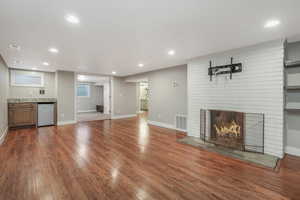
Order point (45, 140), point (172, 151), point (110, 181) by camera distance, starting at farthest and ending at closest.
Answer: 1. point (45, 140)
2. point (172, 151)
3. point (110, 181)

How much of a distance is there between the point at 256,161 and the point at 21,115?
730cm

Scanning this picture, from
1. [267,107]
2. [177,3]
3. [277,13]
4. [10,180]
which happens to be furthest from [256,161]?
[10,180]

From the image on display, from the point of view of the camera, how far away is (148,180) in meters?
2.17

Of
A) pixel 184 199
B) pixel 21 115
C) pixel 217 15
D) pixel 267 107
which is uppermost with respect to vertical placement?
pixel 217 15

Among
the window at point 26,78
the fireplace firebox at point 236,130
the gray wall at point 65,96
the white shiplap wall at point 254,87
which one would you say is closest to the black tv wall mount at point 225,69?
the white shiplap wall at point 254,87

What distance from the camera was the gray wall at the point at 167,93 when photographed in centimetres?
523

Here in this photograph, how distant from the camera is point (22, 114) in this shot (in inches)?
214

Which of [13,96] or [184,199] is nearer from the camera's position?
[184,199]

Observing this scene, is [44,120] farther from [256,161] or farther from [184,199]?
[256,161]

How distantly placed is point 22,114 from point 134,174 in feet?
18.0

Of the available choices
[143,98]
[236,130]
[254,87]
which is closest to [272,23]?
[254,87]

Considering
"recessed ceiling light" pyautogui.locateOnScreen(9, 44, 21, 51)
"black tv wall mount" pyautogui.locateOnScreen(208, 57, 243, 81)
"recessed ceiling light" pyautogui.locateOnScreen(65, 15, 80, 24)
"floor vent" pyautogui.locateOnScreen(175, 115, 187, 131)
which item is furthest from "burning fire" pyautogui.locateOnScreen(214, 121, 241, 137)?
"recessed ceiling light" pyautogui.locateOnScreen(9, 44, 21, 51)

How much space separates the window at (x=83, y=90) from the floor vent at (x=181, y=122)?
7652mm

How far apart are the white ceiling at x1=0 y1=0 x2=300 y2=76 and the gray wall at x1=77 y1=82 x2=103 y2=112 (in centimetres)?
708
